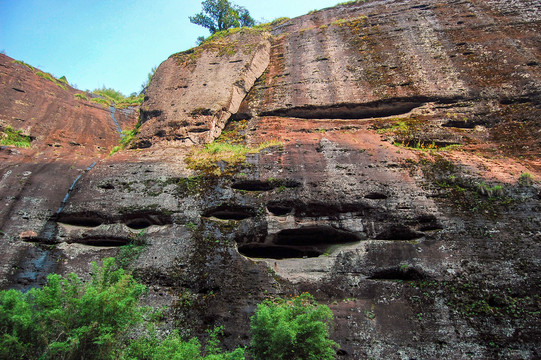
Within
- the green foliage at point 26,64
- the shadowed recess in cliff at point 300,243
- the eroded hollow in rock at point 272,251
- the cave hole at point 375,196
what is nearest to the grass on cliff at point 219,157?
the eroded hollow in rock at point 272,251

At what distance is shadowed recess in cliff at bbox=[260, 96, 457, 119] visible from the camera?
40.0 ft

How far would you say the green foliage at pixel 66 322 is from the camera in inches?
218

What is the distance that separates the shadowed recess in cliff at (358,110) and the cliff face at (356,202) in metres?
0.05

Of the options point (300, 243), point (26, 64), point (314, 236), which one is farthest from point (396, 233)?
point (26, 64)

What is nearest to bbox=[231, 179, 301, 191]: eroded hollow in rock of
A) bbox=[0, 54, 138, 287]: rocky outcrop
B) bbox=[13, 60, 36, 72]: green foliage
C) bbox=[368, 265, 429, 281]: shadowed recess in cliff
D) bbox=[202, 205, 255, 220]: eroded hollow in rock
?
bbox=[202, 205, 255, 220]: eroded hollow in rock

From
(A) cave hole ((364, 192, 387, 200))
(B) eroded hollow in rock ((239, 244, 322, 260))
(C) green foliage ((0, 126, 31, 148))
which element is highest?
(C) green foliage ((0, 126, 31, 148))

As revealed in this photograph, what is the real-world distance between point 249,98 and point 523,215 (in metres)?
9.96

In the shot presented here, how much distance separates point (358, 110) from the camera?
12.6m

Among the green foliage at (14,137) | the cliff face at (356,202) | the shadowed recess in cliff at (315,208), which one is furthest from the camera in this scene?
the green foliage at (14,137)

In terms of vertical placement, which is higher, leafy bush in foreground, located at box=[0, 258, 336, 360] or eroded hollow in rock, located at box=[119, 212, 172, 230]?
eroded hollow in rock, located at box=[119, 212, 172, 230]

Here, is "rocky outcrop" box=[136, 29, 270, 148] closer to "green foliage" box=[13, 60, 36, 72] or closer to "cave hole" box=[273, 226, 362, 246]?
"cave hole" box=[273, 226, 362, 246]

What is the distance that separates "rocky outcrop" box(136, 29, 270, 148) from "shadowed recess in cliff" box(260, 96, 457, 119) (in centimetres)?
188

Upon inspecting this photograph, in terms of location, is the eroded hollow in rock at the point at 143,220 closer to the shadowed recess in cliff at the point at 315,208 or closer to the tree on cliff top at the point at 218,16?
the shadowed recess in cliff at the point at 315,208

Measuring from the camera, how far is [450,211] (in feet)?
27.2
